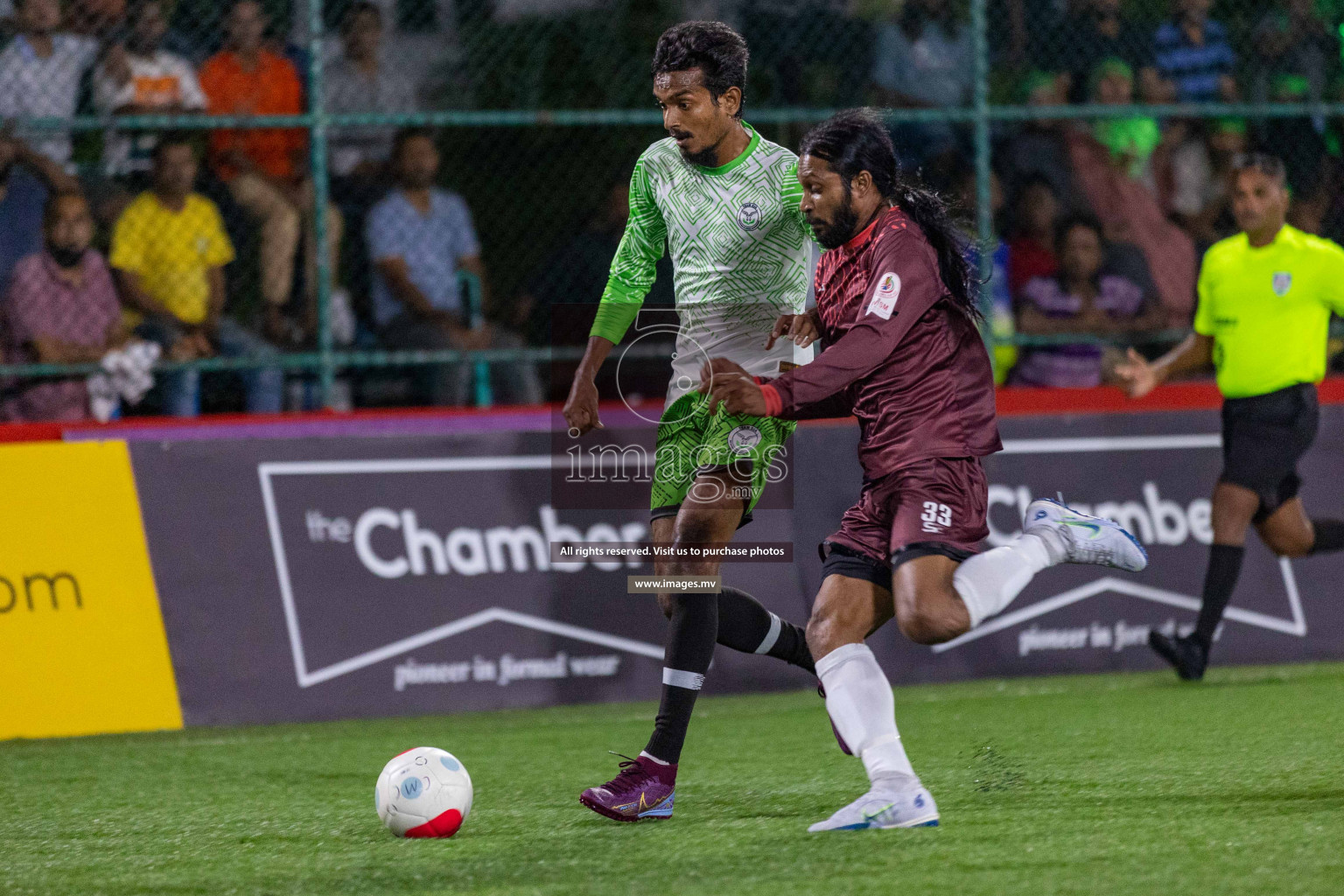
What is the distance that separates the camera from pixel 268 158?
827 cm

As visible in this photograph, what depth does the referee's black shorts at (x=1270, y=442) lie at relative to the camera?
7582mm

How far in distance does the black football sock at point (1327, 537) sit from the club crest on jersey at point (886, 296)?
4.27 m

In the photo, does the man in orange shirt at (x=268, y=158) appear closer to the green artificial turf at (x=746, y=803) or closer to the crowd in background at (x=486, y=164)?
the crowd in background at (x=486, y=164)

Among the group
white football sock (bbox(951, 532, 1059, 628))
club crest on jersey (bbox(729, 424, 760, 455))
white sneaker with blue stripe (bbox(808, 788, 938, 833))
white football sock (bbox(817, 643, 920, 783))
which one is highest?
club crest on jersey (bbox(729, 424, 760, 455))

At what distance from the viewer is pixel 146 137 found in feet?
26.4

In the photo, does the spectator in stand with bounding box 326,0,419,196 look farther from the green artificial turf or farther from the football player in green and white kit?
the football player in green and white kit

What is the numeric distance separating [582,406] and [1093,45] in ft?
17.7

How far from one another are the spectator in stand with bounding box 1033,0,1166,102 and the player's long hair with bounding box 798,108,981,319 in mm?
5138

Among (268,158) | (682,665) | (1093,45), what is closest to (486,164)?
(268,158)

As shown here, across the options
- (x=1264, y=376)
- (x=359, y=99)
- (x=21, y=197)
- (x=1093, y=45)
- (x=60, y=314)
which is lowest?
(x=1264, y=376)

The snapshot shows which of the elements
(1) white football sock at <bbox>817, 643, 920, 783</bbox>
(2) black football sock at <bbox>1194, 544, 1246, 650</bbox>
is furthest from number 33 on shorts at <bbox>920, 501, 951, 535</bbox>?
(2) black football sock at <bbox>1194, 544, 1246, 650</bbox>

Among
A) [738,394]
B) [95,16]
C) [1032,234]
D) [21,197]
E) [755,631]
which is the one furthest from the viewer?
[1032,234]

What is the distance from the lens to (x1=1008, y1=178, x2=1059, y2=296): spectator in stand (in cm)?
913

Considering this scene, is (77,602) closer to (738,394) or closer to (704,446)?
(704,446)
